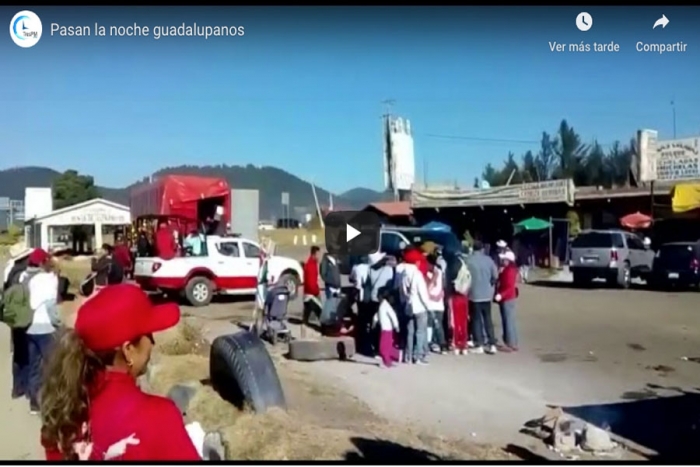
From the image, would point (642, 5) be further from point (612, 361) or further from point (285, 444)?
point (285, 444)

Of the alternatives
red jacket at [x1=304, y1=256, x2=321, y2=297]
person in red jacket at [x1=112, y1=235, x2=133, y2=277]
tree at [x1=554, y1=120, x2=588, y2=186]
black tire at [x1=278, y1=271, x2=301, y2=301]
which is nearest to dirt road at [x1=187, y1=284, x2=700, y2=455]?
black tire at [x1=278, y1=271, x2=301, y2=301]

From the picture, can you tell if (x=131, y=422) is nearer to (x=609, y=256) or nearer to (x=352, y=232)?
(x=352, y=232)

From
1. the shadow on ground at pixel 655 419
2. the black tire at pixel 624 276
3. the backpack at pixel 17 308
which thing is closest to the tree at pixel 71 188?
the backpack at pixel 17 308

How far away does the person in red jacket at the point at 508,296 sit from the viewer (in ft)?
13.0

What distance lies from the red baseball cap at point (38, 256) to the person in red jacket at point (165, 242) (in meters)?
0.49

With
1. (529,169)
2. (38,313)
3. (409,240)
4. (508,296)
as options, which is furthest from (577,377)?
(38,313)

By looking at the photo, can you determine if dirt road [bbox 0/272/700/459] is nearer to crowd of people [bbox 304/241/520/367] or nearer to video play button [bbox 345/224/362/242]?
crowd of people [bbox 304/241/520/367]

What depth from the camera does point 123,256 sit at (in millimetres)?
3688

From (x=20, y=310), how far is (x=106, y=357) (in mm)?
2780

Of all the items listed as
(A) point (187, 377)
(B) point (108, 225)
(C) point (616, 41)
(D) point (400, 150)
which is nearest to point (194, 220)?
(B) point (108, 225)

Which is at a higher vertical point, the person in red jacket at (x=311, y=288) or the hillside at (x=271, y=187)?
the hillside at (x=271, y=187)

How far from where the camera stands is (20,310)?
4270mm

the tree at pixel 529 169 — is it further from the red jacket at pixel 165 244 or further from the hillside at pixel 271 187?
the red jacket at pixel 165 244

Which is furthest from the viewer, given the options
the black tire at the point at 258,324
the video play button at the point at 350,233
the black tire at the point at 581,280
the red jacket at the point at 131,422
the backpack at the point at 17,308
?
the backpack at the point at 17,308
